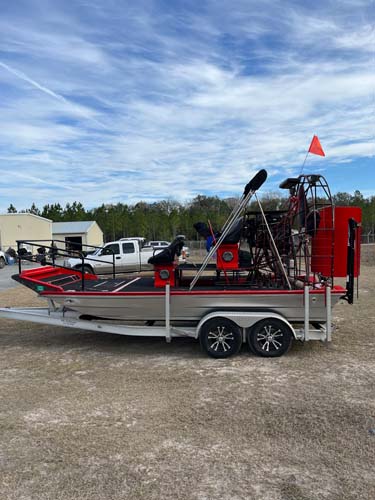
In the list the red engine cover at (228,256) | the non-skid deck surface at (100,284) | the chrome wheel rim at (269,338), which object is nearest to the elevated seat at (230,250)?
the red engine cover at (228,256)

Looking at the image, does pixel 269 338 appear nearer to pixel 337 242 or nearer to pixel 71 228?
pixel 337 242

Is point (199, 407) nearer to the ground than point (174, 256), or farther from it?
nearer to the ground

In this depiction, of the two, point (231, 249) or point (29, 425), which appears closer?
point (29, 425)

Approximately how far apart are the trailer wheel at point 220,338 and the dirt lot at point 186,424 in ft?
0.59

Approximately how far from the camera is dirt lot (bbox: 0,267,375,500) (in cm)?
317

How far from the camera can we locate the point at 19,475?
332cm

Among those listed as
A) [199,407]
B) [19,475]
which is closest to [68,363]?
[199,407]

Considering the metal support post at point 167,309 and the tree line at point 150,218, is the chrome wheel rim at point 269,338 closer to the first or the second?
the metal support post at point 167,309

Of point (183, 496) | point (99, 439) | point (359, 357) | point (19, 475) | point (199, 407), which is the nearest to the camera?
point (183, 496)

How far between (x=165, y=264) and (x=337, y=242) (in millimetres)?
2666

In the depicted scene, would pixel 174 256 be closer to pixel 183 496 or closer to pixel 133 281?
pixel 133 281

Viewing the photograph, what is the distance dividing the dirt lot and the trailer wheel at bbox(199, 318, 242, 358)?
0.59 feet

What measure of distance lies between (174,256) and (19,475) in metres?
4.02

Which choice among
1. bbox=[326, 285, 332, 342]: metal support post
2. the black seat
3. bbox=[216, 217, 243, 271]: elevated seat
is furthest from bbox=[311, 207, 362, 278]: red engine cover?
the black seat
